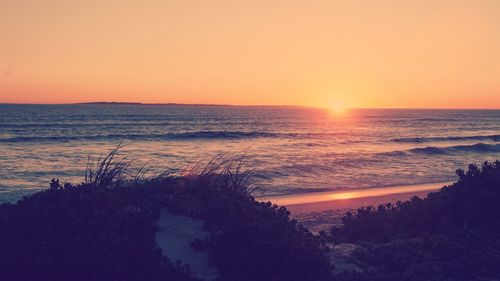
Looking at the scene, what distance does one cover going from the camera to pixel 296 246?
688cm

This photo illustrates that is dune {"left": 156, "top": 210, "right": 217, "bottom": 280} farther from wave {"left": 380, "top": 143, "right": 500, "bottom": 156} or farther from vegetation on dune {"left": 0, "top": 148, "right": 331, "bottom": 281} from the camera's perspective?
wave {"left": 380, "top": 143, "right": 500, "bottom": 156}

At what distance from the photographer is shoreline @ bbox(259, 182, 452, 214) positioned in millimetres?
15195

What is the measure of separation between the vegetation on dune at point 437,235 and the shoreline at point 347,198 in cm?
444

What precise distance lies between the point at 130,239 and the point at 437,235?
5.41 m

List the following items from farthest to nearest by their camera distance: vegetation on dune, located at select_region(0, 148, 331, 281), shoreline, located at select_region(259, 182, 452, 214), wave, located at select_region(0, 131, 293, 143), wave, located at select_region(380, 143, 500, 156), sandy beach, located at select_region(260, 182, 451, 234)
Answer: wave, located at select_region(0, 131, 293, 143)
wave, located at select_region(380, 143, 500, 156)
shoreline, located at select_region(259, 182, 452, 214)
sandy beach, located at select_region(260, 182, 451, 234)
vegetation on dune, located at select_region(0, 148, 331, 281)

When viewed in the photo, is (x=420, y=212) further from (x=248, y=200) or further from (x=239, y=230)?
(x=239, y=230)

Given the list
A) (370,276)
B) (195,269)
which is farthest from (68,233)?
(370,276)

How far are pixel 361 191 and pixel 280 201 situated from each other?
4083 mm

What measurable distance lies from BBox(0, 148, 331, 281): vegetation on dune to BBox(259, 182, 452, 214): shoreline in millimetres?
6810

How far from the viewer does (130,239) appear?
6.51 meters

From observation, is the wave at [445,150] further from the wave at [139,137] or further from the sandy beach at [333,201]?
the wave at [139,137]

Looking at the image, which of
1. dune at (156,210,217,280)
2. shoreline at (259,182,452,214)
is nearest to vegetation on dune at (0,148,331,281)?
dune at (156,210,217,280)

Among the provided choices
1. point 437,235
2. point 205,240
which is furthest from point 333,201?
point 205,240

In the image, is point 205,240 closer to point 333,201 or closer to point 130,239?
point 130,239
